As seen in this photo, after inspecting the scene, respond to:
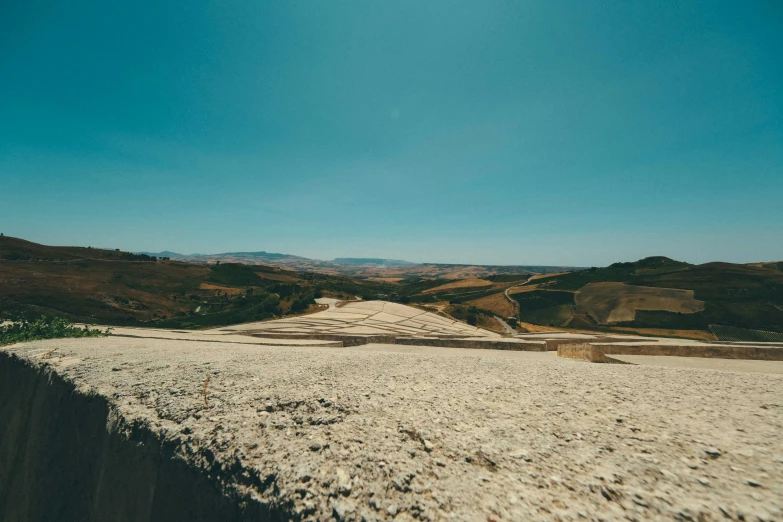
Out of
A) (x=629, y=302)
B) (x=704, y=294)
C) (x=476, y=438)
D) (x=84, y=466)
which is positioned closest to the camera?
(x=476, y=438)

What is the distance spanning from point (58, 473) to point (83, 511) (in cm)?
276

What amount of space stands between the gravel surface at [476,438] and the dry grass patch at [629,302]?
70.3m

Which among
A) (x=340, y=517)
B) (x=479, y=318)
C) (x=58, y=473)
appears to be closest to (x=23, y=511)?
(x=58, y=473)

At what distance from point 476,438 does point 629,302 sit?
88.8 m

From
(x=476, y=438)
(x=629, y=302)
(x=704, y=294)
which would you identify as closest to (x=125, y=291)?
(x=476, y=438)

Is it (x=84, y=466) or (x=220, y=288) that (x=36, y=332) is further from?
(x=220, y=288)

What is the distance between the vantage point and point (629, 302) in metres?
73.6

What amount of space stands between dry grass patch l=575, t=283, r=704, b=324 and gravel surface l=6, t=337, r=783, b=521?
70.3m

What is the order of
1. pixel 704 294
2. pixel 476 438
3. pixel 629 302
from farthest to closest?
pixel 629 302
pixel 704 294
pixel 476 438

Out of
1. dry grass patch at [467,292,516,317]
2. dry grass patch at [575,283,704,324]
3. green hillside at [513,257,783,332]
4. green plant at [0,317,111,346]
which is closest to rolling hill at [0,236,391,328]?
green plant at [0,317,111,346]

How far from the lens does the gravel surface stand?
4828 millimetres

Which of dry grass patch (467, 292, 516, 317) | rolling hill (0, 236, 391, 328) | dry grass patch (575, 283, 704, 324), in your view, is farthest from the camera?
dry grass patch (467, 292, 516, 317)

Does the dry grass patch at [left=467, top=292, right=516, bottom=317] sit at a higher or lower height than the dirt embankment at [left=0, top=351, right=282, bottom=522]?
lower

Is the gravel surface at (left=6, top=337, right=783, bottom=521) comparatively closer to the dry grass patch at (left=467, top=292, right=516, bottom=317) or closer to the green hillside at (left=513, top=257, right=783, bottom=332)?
the green hillside at (left=513, top=257, right=783, bottom=332)
